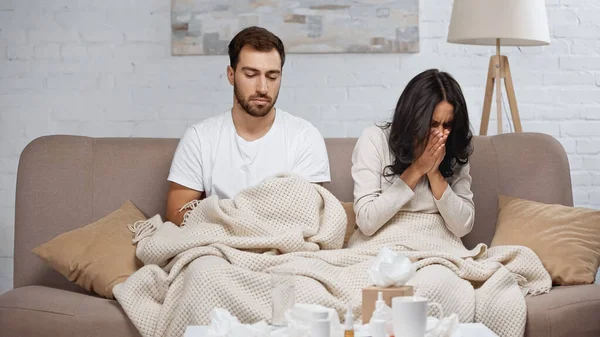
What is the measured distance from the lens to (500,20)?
3.41 m

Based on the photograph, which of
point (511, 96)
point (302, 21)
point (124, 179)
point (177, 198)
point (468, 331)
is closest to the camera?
point (468, 331)

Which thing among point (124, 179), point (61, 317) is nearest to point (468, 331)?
point (61, 317)

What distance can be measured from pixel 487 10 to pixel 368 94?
0.81 metres

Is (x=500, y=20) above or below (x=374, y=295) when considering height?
above

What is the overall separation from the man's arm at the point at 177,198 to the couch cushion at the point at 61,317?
1.49 ft

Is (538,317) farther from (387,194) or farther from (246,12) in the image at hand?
(246,12)

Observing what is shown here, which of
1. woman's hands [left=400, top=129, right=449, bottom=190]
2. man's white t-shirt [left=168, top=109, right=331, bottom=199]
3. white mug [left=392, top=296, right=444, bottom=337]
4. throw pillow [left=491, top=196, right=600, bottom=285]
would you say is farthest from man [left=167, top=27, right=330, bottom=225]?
white mug [left=392, top=296, right=444, bottom=337]

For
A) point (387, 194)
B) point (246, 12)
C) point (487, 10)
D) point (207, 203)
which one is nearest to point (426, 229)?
point (387, 194)

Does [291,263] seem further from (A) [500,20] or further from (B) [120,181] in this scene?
(A) [500,20]

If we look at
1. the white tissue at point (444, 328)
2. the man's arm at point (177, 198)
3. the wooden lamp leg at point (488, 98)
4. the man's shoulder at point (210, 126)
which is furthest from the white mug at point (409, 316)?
the wooden lamp leg at point (488, 98)

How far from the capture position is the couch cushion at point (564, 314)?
8.03 feet

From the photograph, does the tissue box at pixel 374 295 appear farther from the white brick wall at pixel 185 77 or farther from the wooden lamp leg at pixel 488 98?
the white brick wall at pixel 185 77

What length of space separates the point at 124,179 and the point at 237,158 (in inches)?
16.6

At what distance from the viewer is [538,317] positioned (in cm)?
245
